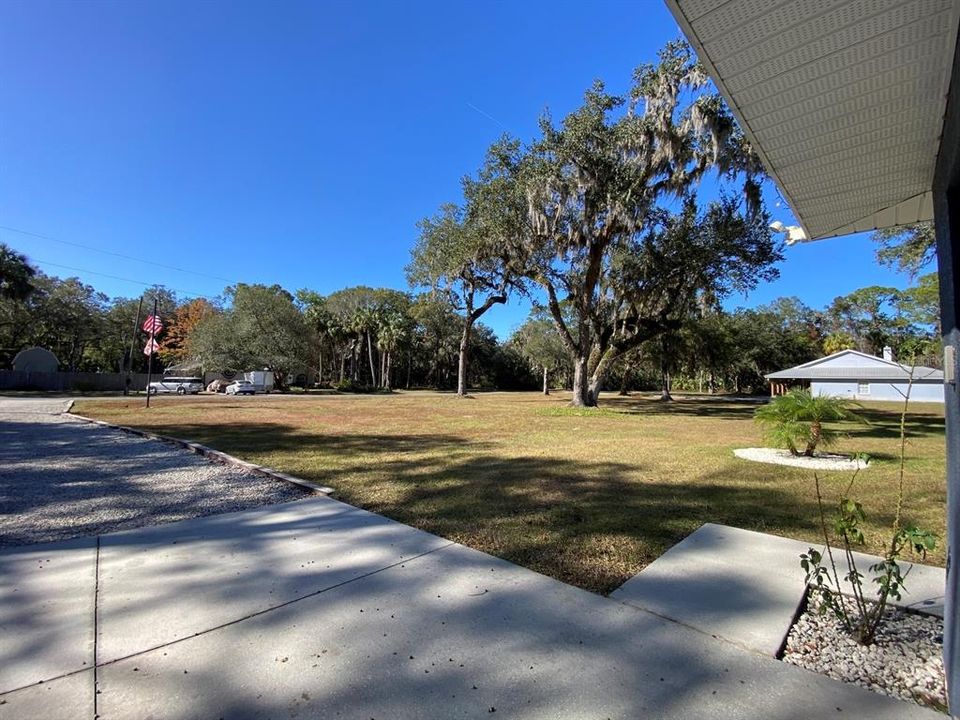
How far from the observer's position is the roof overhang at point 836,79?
1778 millimetres

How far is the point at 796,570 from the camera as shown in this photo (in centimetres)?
306

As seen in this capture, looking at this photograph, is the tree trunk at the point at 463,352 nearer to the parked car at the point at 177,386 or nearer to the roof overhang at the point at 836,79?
the parked car at the point at 177,386

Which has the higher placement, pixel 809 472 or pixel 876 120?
pixel 876 120

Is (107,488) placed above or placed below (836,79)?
below

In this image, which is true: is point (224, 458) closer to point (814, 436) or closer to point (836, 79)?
point (836, 79)

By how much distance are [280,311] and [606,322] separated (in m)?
29.5

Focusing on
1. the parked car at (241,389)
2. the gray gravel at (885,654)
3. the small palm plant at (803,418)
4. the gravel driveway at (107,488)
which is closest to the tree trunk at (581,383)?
the small palm plant at (803,418)

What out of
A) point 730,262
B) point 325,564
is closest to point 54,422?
point 325,564

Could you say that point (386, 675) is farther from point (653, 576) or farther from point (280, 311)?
point (280, 311)

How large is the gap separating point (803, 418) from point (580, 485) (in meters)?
4.43

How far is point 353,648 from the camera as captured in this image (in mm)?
2154

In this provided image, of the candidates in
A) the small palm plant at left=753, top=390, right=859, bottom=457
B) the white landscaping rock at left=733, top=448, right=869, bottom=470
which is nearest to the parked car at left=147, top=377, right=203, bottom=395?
the white landscaping rock at left=733, top=448, right=869, bottom=470

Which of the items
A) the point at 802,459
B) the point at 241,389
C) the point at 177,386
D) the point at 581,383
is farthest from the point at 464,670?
the point at 177,386

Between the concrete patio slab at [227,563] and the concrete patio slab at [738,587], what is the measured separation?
158 cm
